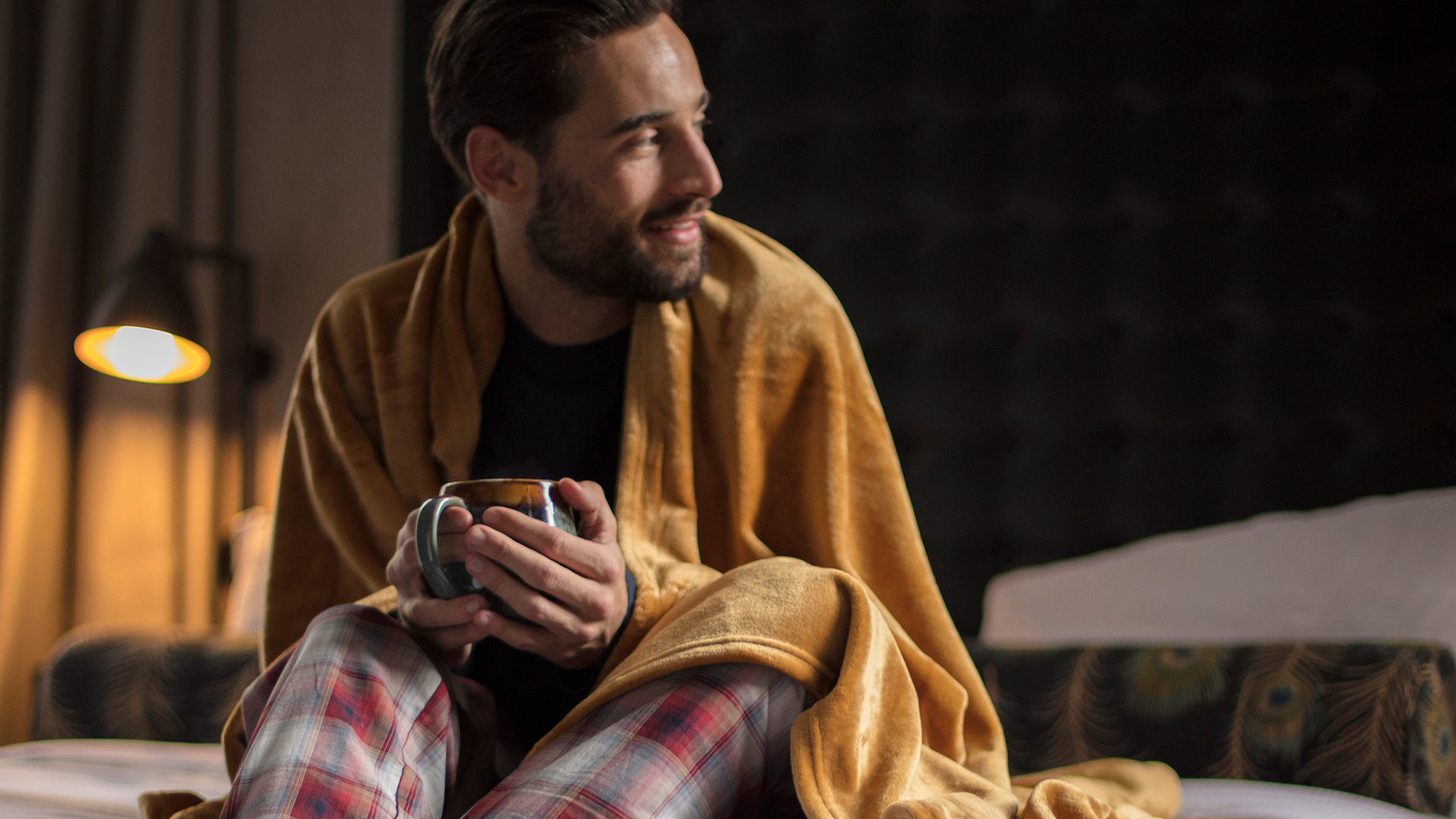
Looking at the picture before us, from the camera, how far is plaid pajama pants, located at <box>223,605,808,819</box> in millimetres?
633

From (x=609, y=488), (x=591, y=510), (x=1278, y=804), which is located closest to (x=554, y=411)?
(x=609, y=488)

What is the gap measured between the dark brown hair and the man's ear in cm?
1

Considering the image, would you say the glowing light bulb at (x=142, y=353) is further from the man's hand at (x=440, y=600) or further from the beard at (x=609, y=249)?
the man's hand at (x=440, y=600)

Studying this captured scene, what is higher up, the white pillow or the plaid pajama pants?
the plaid pajama pants

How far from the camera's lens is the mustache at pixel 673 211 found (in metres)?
1.11

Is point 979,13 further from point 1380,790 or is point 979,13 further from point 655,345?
point 1380,790

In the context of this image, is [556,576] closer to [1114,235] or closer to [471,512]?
[471,512]

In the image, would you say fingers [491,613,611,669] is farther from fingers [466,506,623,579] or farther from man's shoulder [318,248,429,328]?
man's shoulder [318,248,429,328]

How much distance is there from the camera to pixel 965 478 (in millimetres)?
1917

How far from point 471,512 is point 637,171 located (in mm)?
505

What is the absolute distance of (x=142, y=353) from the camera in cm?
202

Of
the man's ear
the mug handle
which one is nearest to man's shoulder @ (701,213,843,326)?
the man's ear

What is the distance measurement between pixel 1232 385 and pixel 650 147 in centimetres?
121

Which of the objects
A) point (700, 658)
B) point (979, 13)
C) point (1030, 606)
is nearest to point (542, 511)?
point (700, 658)
